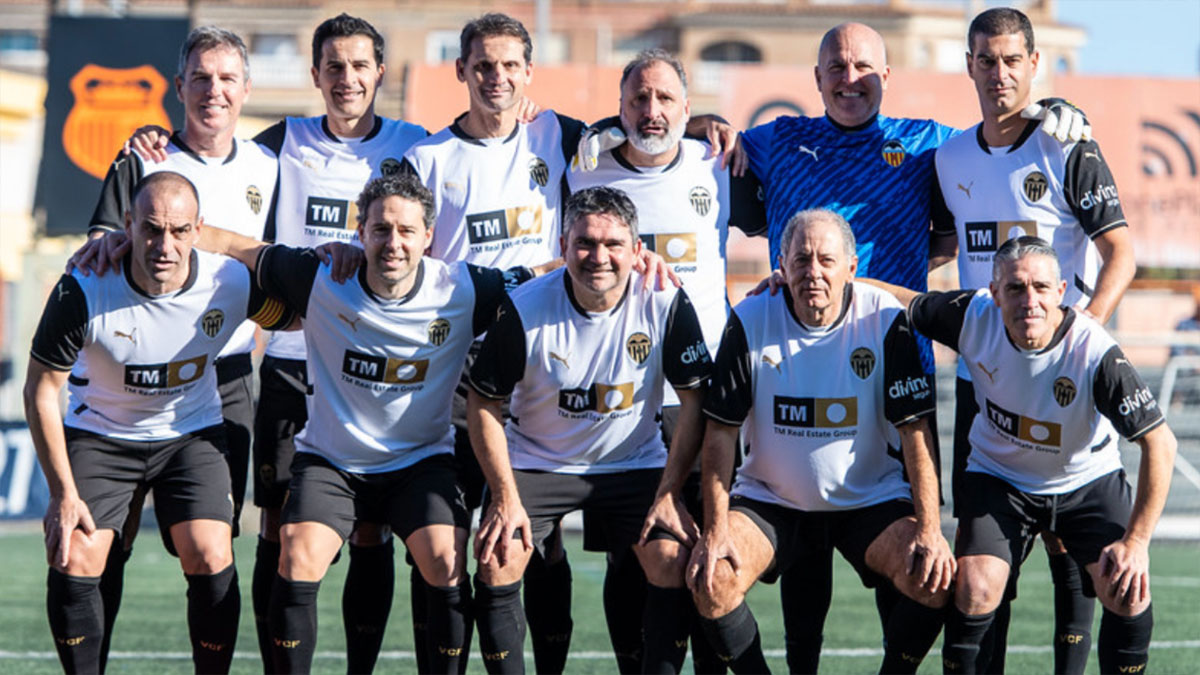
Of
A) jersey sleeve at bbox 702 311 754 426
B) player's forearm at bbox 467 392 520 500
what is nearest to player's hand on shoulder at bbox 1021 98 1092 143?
jersey sleeve at bbox 702 311 754 426

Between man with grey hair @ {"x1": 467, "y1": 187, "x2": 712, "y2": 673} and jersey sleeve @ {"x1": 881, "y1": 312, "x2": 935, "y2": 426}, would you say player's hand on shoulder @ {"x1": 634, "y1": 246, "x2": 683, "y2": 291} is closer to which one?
man with grey hair @ {"x1": 467, "y1": 187, "x2": 712, "y2": 673}

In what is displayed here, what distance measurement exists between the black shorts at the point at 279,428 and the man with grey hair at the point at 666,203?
4.12 ft

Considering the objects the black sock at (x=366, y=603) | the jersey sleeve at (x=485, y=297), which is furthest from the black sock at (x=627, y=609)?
the jersey sleeve at (x=485, y=297)

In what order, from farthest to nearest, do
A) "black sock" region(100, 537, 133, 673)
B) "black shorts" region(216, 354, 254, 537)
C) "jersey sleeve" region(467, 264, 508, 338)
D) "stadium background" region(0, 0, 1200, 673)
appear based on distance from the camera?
"stadium background" region(0, 0, 1200, 673)
"black shorts" region(216, 354, 254, 537)
"black sock" region(100, 537, 133, 673)
"jersey sleeve" region(467, 264, 508, 338)

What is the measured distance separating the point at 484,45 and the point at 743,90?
47.9 ft

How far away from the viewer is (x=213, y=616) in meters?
5.09

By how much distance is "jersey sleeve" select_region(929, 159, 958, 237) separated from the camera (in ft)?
18.1

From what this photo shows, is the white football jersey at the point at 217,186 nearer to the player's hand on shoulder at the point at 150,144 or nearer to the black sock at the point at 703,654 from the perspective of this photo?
the player's hand on shoulder at the point at 150,144

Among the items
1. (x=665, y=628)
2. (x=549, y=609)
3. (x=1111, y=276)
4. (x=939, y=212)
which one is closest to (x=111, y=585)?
(x=549, y=609)

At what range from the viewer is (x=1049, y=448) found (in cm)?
501

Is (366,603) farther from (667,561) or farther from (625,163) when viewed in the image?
(625,163)

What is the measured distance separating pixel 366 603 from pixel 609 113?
1445 cm

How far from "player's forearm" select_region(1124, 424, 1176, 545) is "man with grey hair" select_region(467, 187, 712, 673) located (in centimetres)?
149

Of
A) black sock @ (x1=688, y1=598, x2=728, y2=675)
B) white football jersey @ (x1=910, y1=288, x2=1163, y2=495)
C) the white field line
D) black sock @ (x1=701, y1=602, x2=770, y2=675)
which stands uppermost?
white football jersey @ (x1=910, y1=288, x2=1163, y2=495)
